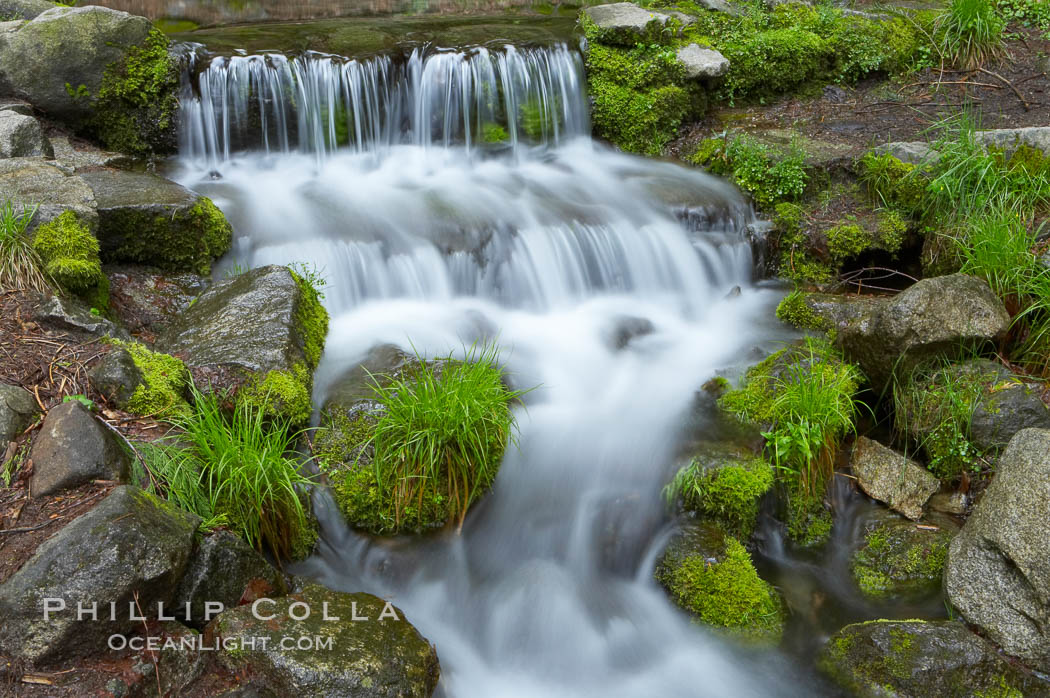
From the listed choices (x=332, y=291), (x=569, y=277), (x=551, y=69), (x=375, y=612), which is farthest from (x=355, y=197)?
(x=375, y=612)

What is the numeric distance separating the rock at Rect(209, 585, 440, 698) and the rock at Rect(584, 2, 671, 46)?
651 centimetres

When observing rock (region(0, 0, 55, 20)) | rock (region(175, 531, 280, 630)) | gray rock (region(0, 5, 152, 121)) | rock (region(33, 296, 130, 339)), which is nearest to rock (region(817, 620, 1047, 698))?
rock (region(175, 531, 280, 630))

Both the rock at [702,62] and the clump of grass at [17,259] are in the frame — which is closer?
the clump of grass at [17,259]

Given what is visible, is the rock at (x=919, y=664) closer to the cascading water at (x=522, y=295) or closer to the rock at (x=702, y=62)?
the cascading water at (x=522, y=295)

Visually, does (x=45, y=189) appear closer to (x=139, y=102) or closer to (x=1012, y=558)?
(x=139, y=102)

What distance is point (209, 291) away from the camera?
483 cm

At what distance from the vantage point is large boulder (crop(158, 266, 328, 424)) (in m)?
4.03

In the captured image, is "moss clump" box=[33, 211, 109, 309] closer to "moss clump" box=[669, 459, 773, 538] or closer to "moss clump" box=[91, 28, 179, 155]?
"moss clump" box=[91, 28, 179, 155]

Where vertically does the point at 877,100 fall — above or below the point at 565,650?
above

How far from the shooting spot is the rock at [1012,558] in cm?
330

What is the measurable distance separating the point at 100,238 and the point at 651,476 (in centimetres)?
378

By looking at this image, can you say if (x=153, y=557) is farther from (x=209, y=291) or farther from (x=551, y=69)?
(x=551, y=69)

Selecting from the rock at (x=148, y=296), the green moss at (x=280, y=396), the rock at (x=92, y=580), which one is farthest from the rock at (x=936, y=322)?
the rock at (x=148, y=296)

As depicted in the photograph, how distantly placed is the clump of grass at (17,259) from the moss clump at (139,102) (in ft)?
9.07
